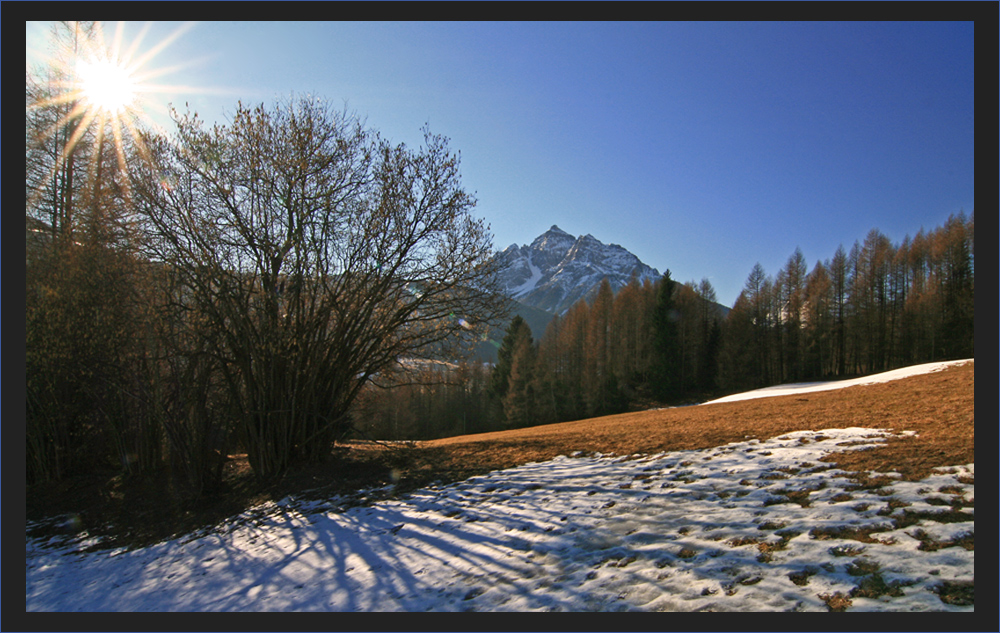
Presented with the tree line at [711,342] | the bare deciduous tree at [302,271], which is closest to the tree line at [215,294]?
the bare deciduous tree at [302,271]

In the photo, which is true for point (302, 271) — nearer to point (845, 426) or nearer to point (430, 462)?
point (430, 462)

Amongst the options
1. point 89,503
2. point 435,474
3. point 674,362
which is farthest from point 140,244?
point 674,362

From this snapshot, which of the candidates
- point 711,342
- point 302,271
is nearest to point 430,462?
point 302,271

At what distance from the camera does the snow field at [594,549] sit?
10.2 ft

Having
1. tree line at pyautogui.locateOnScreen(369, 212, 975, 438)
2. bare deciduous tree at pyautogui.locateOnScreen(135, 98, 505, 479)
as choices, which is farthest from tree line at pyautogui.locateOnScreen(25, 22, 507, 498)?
tree line at pyautogui.locateOnScreen(369, 212, 975, 438)

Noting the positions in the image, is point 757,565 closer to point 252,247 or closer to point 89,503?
point 252,247

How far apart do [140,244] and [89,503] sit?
19.3ft

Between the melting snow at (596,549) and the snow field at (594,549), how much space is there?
2 cm

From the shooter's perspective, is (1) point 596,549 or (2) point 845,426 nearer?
(1) point 596,549

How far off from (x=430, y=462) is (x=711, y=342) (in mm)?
39518

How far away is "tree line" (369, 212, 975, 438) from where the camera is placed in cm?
3619

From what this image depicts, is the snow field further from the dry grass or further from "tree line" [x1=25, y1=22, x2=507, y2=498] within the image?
"tree line" [x1=25, y1=22, x2=507, y2=498]

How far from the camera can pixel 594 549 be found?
404 centimetres

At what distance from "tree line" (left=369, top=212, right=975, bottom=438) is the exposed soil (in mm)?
24381
